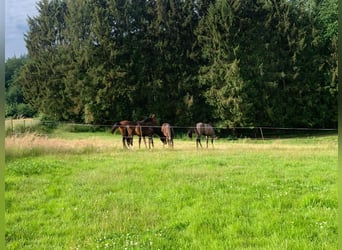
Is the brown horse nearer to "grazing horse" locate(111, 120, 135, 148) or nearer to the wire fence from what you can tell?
"grazing horse" locate(111, 120, 135, 148)

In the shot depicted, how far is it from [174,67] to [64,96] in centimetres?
200

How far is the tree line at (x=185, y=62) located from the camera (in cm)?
447

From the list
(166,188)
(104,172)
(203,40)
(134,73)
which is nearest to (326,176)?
(166,188)

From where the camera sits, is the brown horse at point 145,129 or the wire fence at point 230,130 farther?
the brown horse at point 145,129

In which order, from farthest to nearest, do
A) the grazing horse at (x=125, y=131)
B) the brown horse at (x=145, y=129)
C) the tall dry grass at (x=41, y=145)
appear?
1. the brown horse at (x=145, y=129)
2. the grazing horse at (x=125, y=131)
3. the tall dry grass at (x=41, y=145)

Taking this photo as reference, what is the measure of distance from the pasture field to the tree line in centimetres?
112

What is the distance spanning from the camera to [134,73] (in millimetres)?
6203

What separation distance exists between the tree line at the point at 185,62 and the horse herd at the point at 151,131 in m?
0.33

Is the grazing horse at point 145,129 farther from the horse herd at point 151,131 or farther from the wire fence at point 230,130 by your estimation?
the wire fence at point 230,130

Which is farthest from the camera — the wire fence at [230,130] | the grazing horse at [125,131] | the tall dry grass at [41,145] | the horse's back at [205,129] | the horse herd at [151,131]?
the horse's back at [205,129]

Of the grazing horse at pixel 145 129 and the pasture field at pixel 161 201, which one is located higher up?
the grazing horse at pixel 145 129

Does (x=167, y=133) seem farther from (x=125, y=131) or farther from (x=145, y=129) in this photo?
(x=125, y=131)

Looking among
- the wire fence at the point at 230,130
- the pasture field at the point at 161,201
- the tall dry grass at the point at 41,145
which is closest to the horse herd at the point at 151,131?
the wire fence at the point at 230,130

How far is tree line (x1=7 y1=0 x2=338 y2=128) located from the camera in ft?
14.7
